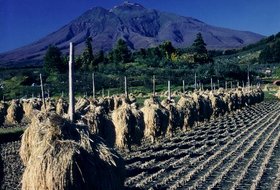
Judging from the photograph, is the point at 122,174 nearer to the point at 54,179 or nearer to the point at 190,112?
the point at 54,179

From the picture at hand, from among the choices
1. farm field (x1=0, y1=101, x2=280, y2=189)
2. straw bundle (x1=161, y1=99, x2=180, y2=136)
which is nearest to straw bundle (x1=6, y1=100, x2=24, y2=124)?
farm field (x1=0, y1=101, x2=280, y2=189)

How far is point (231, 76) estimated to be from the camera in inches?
4277

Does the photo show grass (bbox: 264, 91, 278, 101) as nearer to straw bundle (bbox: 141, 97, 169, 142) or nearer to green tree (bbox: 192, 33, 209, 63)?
green tree (bbox: 192, 33, 209, 63)

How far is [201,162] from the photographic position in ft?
78.7

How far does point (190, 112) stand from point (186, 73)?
5716cm

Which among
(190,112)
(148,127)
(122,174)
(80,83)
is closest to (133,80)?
(80,83)

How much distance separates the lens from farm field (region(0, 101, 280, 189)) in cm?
1941

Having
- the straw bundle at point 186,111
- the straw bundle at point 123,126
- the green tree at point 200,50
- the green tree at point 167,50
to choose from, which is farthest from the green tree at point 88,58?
the straw bundle at point 123,126

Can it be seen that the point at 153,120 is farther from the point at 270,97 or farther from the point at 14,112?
the point at 270,97

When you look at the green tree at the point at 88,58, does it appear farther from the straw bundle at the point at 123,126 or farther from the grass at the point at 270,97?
the straw bundle at the point at 123,126

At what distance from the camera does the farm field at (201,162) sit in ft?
63.7

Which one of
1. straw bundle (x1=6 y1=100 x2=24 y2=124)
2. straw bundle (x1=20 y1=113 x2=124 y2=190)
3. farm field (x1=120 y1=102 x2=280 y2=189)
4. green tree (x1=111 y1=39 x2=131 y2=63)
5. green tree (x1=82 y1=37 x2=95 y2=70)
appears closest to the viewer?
straw bundle (x1=20 y1=113 x2=124 y2=190)

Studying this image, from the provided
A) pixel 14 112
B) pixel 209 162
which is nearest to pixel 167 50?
pixel 14 112

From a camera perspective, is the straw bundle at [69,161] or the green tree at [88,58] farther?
the green tree at [88,58]
